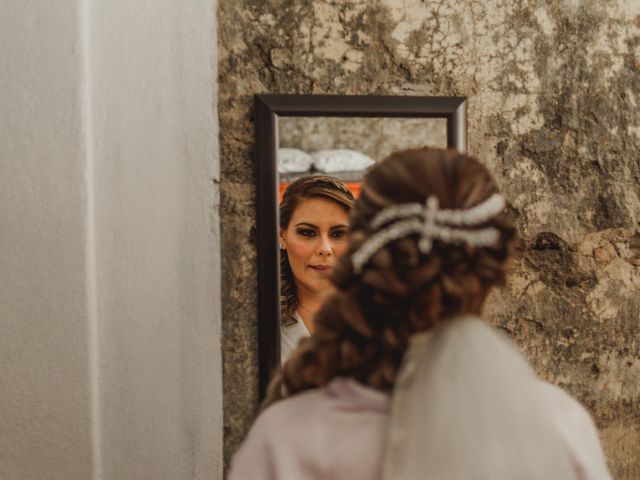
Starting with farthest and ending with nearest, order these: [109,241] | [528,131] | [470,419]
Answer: [528,131], [109,241], [470,419]

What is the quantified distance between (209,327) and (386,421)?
3.06 ft

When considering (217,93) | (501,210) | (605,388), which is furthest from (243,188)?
(605,388)

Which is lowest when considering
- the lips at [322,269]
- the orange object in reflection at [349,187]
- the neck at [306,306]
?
the neck at [306,306]

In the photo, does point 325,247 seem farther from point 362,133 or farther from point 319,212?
point 362,133

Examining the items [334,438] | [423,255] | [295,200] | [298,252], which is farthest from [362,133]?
[334,438]

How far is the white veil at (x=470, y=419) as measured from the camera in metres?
0.95

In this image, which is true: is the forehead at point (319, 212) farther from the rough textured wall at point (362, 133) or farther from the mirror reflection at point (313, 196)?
the rough textured wall at point (362, 133)

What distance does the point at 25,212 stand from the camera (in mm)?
1718

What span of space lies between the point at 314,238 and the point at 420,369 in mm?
883

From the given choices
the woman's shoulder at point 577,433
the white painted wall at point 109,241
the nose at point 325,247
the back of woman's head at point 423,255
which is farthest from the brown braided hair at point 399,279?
the white painted wall at point 109,241

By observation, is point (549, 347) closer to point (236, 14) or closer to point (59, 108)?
point (236, 14)

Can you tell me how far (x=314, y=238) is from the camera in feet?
6.08

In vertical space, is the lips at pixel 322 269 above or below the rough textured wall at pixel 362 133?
below

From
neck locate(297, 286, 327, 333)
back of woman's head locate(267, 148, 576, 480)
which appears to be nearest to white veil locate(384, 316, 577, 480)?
back of woman's head locate(267, 148, 576, 480)
